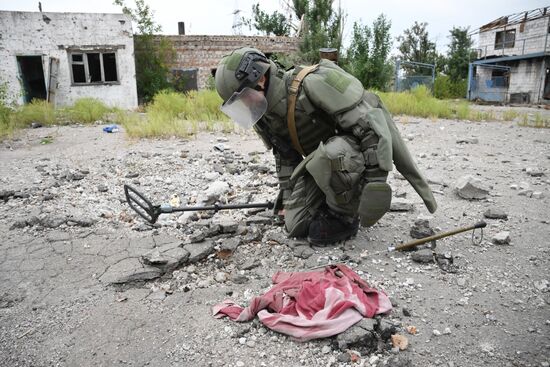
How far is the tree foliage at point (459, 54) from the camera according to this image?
24969mm

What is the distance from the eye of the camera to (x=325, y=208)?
2709 millimetres

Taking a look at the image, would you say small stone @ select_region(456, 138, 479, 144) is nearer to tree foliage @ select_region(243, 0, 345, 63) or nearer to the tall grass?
the tall grass

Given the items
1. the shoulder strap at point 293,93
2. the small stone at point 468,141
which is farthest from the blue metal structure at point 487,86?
the shoulder strap at point 293,93

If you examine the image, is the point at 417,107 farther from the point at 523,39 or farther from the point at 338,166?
the point at 523,39

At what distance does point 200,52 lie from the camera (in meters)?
14.9

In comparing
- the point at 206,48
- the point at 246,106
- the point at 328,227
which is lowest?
the point at 328,227

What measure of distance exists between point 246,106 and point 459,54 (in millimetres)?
26651

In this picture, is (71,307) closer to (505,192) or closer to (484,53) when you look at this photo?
(505,192)

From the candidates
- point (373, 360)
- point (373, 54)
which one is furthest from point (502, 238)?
A: point (373, 54)

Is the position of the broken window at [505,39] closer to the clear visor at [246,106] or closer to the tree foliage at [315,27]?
the tree foliage at [315,27]

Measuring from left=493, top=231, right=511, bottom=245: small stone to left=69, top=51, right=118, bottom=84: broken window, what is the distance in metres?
12.6

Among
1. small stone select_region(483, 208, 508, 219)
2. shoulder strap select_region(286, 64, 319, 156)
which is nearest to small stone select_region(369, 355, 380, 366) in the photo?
shoulder strap select_region(286, 64, 319, 156)

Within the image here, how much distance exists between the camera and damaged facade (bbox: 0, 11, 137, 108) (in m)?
11.7

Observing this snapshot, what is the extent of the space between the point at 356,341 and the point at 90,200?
9.26 ft
